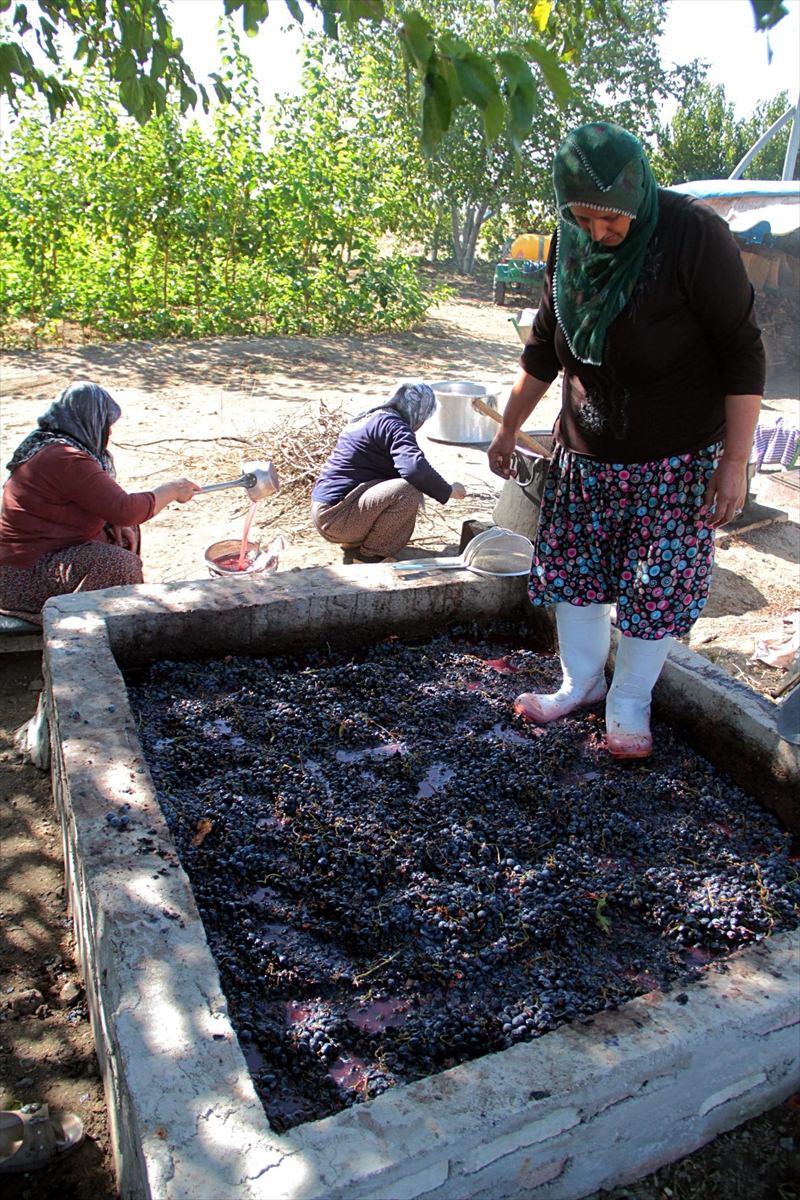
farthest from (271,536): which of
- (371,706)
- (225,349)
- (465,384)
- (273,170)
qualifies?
(273,170)

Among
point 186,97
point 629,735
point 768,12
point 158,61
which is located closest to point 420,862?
point 629,735

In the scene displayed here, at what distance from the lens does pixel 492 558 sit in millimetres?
3477

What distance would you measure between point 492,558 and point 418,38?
1943 millimetres

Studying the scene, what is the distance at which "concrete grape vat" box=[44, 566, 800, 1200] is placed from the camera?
1.47 meters

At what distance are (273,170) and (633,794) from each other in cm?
934

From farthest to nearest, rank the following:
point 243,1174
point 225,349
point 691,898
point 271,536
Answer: point 225,349
point 271,536
point 691,898
point 243,1174

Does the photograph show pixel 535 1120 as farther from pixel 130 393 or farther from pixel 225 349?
pixel 225 349

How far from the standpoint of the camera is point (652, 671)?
8.96 feet

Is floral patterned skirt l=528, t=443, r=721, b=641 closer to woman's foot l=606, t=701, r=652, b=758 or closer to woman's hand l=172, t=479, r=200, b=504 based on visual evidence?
woman's foot l=606, t=701, r=652, b=758

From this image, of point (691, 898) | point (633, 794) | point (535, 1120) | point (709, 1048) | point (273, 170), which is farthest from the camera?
point (273, 170)

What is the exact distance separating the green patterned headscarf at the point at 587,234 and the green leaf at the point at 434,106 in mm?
536

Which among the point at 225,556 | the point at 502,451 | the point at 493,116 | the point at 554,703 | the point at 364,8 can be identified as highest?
the point at 364,8

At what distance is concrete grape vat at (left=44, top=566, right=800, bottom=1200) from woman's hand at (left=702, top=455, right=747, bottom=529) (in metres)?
0.64

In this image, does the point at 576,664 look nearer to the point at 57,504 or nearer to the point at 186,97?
the point at 57,504
